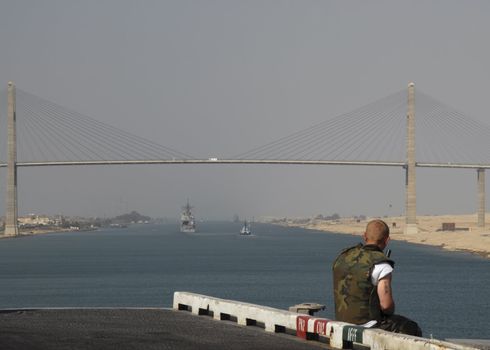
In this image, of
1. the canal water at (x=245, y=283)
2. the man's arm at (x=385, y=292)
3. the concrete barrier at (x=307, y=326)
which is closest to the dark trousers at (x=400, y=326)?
the concrete barrier at (x=307, y=326)

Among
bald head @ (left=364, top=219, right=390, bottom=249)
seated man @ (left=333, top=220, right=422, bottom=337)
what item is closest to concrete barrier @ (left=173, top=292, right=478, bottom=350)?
seated man @ (left=333, top=220, right=422, bottom=337)

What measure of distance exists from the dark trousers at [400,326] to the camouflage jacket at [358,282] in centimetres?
20

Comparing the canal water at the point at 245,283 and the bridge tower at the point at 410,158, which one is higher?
the bridge tower at the point at 410,158

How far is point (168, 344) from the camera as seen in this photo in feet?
53.3

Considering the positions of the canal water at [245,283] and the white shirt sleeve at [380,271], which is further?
the canal water at [245,283]

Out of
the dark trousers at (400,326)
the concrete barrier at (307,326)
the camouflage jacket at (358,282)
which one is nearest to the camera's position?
the camouflage jacket at (358,282)

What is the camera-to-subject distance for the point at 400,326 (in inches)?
562

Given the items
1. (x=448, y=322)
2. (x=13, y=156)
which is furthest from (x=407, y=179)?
(x=448, y=322)

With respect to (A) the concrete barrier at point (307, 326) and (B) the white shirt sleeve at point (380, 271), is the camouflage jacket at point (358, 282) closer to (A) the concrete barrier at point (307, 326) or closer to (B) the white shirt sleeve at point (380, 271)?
(B) the white shirt sleeve at point (380, 271)

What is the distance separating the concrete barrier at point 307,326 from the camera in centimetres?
1374

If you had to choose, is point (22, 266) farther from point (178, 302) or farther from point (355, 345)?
point (355, 345)

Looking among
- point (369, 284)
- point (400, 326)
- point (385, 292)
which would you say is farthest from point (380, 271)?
point (400, 326)

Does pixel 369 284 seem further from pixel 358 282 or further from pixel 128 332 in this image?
pixel 128 332

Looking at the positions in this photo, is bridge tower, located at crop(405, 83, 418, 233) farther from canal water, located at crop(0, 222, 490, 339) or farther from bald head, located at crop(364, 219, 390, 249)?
bald head, located at crop(364, 219, 390, 249)
